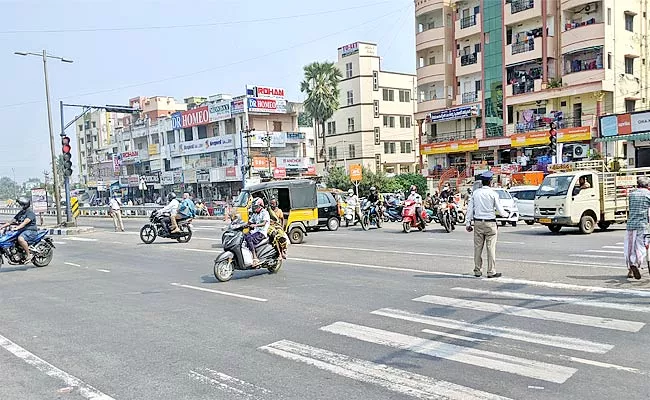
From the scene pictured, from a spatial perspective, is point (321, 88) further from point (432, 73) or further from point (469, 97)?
point (469, 97)

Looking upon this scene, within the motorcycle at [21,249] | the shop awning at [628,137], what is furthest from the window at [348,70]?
the motorcycle at [21,249]

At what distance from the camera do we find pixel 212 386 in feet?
17.4

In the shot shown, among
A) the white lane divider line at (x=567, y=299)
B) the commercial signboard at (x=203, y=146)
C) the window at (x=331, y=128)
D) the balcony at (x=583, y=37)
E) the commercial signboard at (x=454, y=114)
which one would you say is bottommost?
the white lane divider line at (x=567, y=299)

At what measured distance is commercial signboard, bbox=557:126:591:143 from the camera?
1512 inches

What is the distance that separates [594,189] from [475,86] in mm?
31611

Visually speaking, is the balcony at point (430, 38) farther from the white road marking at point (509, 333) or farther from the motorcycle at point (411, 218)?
the white road marking at point (509, 333)

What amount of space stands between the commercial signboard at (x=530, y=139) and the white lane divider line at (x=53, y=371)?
38.6m

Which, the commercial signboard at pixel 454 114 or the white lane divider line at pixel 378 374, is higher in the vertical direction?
the commercial signboard at pixel 454 114

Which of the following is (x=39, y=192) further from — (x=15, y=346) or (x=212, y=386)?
(x=212, y=386)

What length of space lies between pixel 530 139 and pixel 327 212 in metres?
24.3

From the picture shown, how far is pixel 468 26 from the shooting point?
157 ft

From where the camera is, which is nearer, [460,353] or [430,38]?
[460,353]

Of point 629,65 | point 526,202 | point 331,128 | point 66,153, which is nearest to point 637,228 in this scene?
point 526,202

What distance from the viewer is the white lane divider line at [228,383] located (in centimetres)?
508
